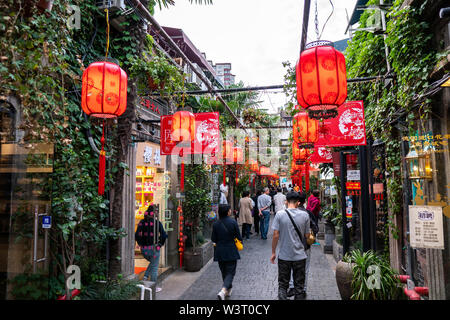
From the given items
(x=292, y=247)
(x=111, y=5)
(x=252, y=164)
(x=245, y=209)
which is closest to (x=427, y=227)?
(x=292, y=247)

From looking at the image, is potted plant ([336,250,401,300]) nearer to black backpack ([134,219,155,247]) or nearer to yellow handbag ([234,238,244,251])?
yellow handbag ([234,238,244,251])

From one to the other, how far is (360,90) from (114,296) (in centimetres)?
831

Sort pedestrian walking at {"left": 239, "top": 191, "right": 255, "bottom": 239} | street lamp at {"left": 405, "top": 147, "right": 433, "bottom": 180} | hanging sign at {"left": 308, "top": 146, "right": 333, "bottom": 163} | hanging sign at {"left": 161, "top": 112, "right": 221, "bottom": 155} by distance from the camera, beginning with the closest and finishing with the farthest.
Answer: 1. street lamp at {"left": 405, "top": 147, "right": 433, "bottom": 180}
2. hanging sign at {"left": 161, "top": 112, "right": 221, "bottom": 155}
3. hanging sign at {"left": 308, "top": 146, "right": 333, "bottom": 163}
4. pedestrian walking at {"left": 239, "top": 191, "right": 255, "bottom": 239}

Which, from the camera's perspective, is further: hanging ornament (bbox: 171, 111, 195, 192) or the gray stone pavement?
hanging ornament (bbox: 171, 111, 195, 192)

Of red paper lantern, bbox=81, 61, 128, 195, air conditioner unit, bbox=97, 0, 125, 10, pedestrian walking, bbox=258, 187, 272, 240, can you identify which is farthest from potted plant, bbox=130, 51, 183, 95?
pedestrian walking, bbox=258, 187, 272, 240

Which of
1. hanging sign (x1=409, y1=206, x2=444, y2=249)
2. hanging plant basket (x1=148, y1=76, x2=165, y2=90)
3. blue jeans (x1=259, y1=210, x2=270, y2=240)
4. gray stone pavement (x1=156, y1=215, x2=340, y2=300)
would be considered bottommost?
gray stone pavement (x1=156, y1=215, x2=340, y2=300)

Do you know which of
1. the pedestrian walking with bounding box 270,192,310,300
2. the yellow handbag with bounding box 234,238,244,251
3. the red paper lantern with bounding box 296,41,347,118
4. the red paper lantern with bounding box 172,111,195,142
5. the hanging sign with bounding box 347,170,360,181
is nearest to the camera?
the red paper lantern with bounding box 296,41,347,118

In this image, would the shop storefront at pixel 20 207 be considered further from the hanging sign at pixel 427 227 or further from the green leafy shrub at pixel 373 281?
the hanging sign at pixel 427 227

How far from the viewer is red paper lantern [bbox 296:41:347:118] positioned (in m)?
4.37

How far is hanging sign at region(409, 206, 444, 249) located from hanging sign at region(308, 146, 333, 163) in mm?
5991

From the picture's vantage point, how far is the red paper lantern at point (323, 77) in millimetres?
4371

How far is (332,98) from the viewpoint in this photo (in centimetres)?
438
